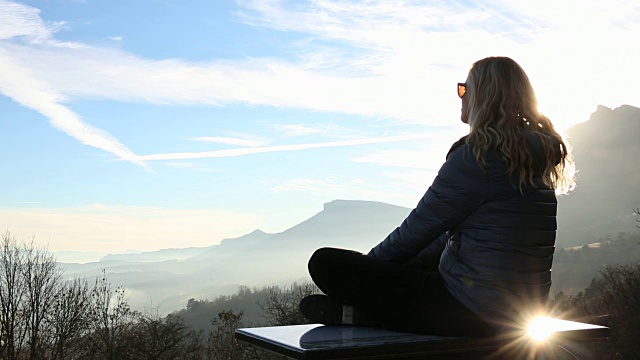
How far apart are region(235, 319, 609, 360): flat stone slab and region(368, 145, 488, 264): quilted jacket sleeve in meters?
0.39

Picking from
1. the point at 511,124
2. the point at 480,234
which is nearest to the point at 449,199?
the point at 480,234

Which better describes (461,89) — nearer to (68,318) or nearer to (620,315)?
(620,315)

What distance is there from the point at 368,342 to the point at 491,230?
0.61m

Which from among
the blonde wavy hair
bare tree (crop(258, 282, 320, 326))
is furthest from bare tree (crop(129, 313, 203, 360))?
the blonde wavy hair

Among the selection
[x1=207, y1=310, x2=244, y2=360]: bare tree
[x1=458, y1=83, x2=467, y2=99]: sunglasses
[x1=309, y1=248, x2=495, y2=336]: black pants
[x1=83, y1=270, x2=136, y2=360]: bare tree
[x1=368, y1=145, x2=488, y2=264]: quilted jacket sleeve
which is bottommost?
[x1=207, y1=310, x2=244, y2=360]: bare tree

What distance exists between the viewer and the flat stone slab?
207cm

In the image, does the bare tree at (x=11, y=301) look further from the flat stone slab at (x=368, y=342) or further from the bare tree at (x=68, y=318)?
the flat stone slab at (x=368, y=342)

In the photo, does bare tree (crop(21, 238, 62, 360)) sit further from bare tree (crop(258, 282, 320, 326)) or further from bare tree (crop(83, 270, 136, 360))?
bare tree (crop(258, 282, 320, 326))

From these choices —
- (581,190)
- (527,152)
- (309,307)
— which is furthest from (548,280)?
(581,190)

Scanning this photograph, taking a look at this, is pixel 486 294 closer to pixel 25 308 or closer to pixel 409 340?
pixel 409 340

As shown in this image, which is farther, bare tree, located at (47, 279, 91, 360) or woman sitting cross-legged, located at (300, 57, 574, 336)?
bare tree, located at (47, 279, 91, 360)

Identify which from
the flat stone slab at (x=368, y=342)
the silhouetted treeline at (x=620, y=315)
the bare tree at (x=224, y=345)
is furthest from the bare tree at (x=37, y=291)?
the flat stone slab at (x=368, y=342)

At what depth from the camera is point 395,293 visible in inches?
96.8

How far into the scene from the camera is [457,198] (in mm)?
2322
